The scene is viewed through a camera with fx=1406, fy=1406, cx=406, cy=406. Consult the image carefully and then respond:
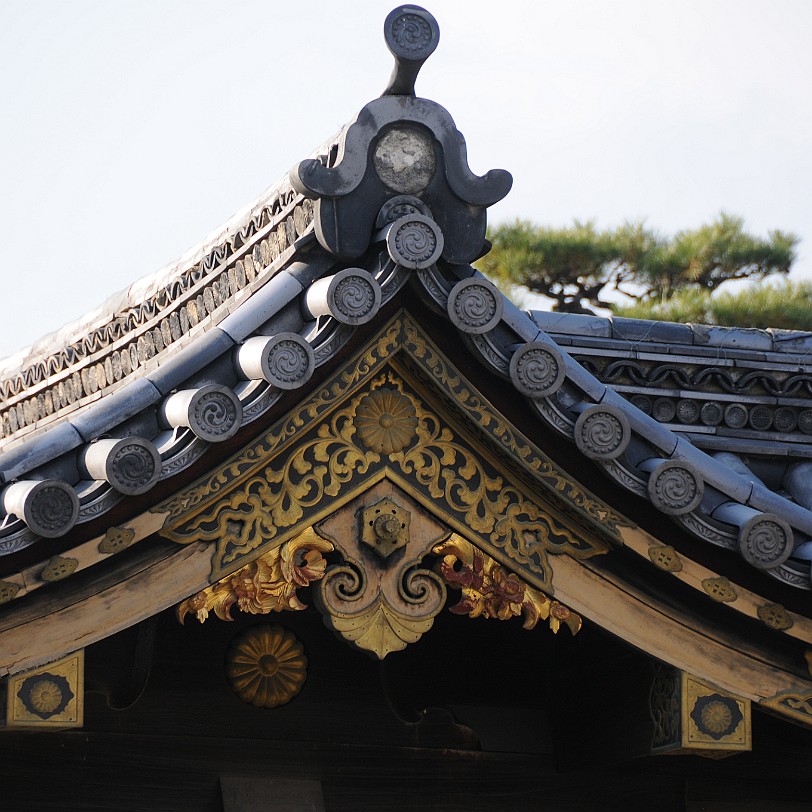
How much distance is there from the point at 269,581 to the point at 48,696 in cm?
72

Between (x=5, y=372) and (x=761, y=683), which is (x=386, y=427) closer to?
(x=761, y=683)

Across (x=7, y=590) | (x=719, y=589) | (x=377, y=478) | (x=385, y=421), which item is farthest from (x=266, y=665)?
(x=719, y=589)

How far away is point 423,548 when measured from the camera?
14.3 feet

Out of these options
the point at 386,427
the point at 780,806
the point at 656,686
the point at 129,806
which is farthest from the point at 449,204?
the point at 780,806

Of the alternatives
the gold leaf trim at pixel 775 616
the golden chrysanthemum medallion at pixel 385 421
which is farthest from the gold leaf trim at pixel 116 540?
the gold leaf trim at pixel 775 616

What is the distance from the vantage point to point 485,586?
14.5 ft

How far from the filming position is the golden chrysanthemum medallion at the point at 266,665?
5176 millimetres

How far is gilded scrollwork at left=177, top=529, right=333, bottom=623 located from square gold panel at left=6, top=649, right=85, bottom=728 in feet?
1.22

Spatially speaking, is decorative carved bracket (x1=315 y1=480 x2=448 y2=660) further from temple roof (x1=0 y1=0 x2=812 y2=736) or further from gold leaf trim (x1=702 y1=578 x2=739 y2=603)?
gold leaf trim (x1=702 y1=578 x2=739 y2=603)

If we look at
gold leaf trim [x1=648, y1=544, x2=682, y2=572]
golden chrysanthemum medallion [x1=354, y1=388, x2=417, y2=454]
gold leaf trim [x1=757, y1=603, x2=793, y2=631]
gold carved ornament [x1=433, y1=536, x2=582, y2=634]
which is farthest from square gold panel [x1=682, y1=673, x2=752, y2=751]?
golden chrysanthemum medallion [x1=354, y1=388, x2=417, y2=454]

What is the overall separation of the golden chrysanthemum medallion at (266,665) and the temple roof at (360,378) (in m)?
1.11

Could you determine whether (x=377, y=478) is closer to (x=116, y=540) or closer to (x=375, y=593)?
(x=375, y=593)

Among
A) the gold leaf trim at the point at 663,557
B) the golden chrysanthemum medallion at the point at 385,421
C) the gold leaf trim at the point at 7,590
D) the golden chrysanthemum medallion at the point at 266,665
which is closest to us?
the gold leaf trim at the point at 7,590

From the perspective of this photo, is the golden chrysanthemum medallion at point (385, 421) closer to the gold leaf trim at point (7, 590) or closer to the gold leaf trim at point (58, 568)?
the gold leaf trim at point (58, 568)
